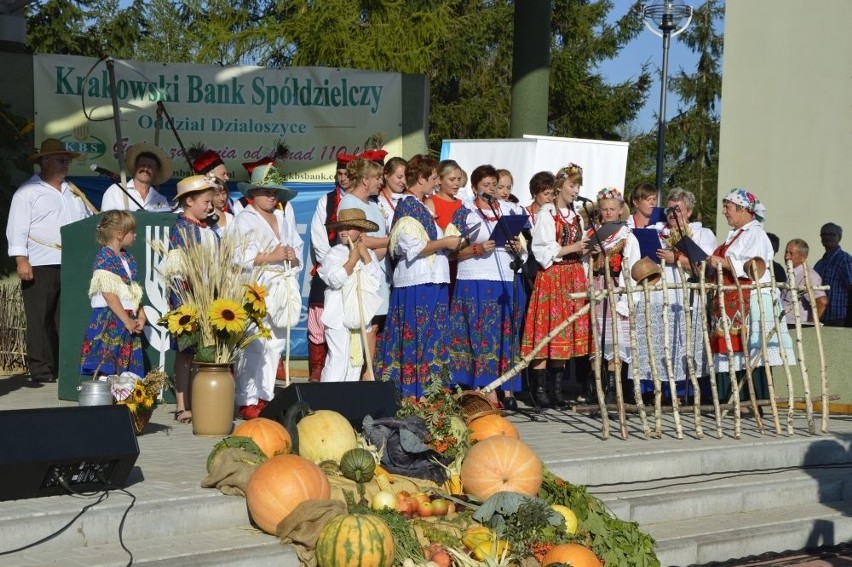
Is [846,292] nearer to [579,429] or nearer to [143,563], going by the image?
[579,429]

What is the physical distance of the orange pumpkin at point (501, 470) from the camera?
654cm

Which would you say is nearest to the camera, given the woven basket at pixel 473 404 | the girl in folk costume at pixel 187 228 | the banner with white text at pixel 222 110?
the woven basket at pixel 473 404

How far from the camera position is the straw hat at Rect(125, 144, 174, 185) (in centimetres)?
1037

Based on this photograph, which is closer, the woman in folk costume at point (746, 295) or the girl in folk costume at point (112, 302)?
the girl in folk costume at point (112, 302)

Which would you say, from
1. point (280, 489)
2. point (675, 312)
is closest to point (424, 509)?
point (280, 489)

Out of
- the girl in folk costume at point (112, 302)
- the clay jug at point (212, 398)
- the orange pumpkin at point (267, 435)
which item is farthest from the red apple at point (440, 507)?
the girl in folk costume at point (112, 302)

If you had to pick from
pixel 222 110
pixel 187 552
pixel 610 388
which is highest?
pixel 222 110

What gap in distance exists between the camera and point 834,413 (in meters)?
11.0

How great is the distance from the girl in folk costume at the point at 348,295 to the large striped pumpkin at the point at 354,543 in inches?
128

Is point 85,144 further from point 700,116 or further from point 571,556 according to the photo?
point 700,116

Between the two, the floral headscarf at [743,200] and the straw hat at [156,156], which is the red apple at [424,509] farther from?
the straw hat at [156,156]

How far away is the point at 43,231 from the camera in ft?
32.9

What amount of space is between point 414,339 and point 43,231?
3.14 m

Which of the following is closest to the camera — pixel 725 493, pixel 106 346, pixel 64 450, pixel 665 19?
pixel 64 450
